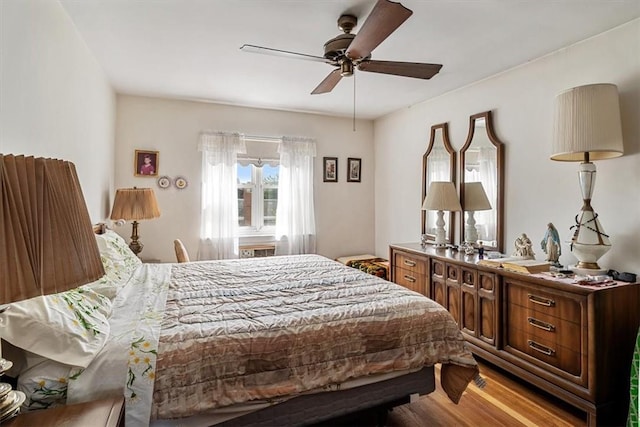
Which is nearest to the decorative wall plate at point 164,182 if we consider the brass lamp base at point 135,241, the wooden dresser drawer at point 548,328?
the brass lamp base at point 135,241

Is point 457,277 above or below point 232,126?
below

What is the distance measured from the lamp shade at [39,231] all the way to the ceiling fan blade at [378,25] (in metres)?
1.42

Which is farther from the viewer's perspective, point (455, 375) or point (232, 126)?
point (232, 126)

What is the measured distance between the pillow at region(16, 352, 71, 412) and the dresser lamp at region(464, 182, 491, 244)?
3133 millimetres

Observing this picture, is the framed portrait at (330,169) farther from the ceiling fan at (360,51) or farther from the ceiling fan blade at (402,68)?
the ceiling fan blade at (402,68)

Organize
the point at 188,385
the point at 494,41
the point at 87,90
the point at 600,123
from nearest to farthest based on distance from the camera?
the point at 188,385, the point at 600,123, the point at 494,41, the point at 87,90

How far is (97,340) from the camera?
1343 millimetres

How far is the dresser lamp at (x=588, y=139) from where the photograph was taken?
206 cm

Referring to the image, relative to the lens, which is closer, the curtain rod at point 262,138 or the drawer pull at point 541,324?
the drawer pull at point 541,324

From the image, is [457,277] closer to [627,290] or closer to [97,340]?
[627,290]

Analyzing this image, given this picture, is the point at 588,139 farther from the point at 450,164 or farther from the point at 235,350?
the point at 235,350

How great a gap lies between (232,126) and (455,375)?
3605 mm

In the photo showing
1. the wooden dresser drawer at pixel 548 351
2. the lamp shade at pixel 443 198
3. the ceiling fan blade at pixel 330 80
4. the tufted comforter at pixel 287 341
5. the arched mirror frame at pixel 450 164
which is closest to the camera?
the tufted comforter at pixel 287 341

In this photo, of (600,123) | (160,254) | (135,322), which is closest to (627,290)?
(600,123)
